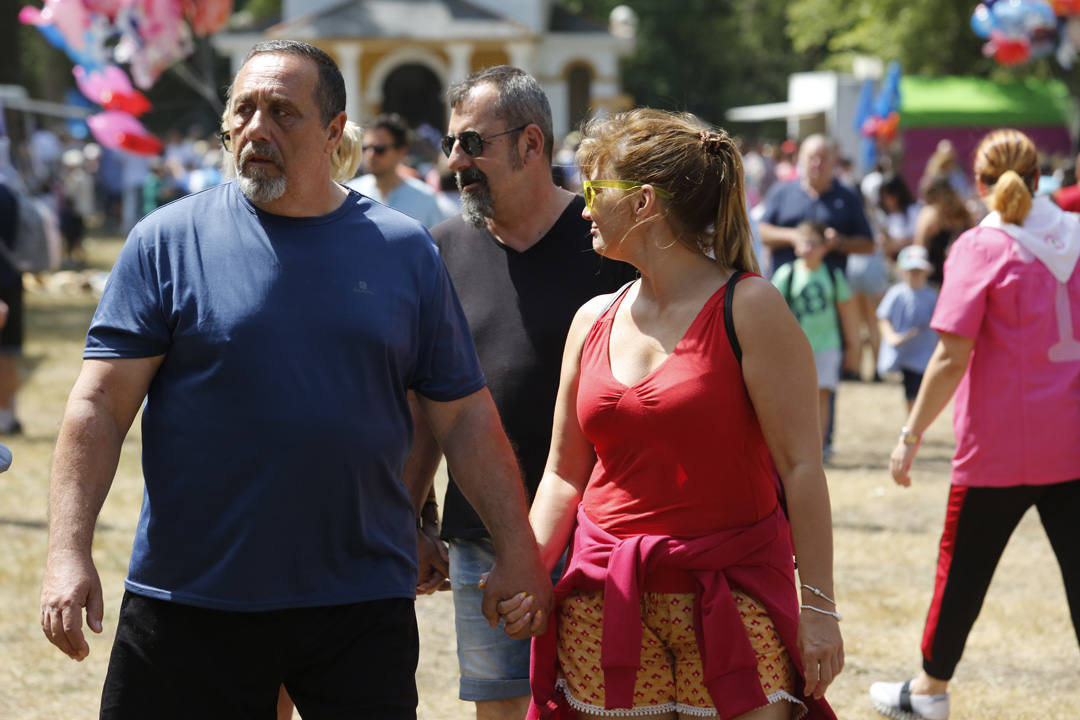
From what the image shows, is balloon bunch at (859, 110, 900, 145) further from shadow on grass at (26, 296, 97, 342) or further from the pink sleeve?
the pink sleeve

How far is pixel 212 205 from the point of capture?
3.07 meters

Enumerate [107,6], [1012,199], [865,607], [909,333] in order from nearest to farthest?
[1012,199]
[865,607]
[909,333]
[107,6]

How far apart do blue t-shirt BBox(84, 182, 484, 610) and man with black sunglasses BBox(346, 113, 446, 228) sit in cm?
417

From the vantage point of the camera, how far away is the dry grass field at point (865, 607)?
5555mm

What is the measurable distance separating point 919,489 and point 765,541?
6588 millimetres

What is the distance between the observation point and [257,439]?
2.91 meters

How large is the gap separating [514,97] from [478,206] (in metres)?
0.31

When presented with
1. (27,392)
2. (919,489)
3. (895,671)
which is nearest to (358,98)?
(27,392)

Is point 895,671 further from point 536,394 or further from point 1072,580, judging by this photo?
point 536,394

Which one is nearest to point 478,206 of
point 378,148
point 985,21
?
point 378,148

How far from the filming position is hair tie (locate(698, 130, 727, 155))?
316 cm

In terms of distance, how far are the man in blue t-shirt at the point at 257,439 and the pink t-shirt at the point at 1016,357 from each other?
91.9 inches

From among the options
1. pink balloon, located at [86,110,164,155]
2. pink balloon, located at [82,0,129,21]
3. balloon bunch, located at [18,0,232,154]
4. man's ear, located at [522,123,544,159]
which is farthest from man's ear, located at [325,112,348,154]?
pink balloon, located at [86,110,164,155]

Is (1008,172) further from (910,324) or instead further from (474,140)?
(910,324)
